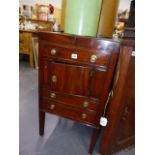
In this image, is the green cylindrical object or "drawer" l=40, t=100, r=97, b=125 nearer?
the green cylindrical object

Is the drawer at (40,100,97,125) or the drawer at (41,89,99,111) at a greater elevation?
the drawer at (41,89,99,111)

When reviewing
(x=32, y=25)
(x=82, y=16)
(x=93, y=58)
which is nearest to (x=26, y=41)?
(x=32, y=25)

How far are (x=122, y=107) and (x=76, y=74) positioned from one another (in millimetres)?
393

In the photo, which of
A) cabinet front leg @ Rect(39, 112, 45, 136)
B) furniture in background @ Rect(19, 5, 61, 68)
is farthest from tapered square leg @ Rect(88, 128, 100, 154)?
furniture in background @ Rect(19, 5, 61, 68)

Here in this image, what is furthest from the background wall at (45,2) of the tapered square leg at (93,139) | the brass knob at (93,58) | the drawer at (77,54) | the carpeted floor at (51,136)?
the tapered square leg at (93,139)

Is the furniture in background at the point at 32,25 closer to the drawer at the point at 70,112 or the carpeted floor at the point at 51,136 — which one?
the carpeted floor at the point at 51,136

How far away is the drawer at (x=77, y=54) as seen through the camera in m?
0.97

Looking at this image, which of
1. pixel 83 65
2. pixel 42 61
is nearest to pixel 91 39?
pixel 83 65

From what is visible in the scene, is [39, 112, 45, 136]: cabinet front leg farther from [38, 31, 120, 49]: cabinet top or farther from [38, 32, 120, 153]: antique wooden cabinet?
[38, 31, 120, 49]: cabinet top

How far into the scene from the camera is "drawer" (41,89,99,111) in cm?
109

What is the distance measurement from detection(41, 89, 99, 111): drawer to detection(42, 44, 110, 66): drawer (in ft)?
0.89

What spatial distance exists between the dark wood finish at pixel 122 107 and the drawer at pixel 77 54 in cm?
11

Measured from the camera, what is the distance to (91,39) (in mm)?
948
